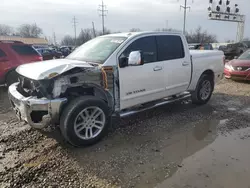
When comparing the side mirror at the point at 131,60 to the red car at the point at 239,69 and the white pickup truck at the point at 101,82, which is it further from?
the red car at the point at 239,69

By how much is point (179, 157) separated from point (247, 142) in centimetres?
147

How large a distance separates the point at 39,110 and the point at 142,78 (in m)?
2.02

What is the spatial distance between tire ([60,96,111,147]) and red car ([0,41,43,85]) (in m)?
5.28

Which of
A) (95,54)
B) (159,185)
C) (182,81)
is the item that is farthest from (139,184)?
(182,81)

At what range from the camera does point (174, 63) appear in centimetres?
498

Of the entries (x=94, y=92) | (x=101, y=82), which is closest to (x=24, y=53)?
(x=94, y=92)

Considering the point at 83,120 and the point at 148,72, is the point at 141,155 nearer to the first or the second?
the point at 83,120

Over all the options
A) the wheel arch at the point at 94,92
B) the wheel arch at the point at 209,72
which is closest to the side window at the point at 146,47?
the wheel arch at the point at 94,92

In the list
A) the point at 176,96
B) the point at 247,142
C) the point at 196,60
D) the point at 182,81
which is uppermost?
the point at 196,60

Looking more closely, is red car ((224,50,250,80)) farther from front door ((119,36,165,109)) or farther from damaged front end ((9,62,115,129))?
damaged front end ((9,62,115,129))

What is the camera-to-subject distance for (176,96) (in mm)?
5633

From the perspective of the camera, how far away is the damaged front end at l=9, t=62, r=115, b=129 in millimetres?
3291

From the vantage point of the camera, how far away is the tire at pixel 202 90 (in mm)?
5859

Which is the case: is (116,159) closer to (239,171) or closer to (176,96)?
(239,171)
